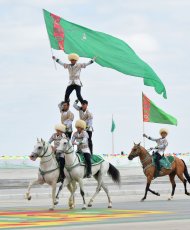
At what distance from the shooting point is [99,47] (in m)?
31.9

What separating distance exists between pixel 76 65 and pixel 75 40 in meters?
2.04

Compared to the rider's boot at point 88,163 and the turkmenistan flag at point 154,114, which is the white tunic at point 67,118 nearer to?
the rider's boot at point 88,163

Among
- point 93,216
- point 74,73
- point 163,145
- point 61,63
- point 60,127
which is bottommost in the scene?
point 93,216

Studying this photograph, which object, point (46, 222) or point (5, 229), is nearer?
point (5, 229)

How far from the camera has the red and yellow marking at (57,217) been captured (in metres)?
21.6

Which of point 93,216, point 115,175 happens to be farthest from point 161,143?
point 93,216

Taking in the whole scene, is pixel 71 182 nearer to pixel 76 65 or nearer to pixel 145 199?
pixel 76 65

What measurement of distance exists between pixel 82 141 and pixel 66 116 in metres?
1.09

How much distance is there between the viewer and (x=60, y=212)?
26594 millimetres

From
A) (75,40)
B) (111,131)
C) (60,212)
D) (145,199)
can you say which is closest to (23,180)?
(145,199)

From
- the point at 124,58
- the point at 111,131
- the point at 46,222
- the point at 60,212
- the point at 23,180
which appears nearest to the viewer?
the point at 46,222

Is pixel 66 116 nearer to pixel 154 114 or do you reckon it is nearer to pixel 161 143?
pixel 161 143

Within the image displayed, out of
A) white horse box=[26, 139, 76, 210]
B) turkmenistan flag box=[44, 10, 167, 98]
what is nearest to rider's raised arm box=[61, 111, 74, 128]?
white horse box=[26, 139, 76, 210]

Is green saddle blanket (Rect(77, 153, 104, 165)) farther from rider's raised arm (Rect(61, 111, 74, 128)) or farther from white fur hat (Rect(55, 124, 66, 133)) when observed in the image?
white fur hat (Rect(55, 124, 66, 133))
